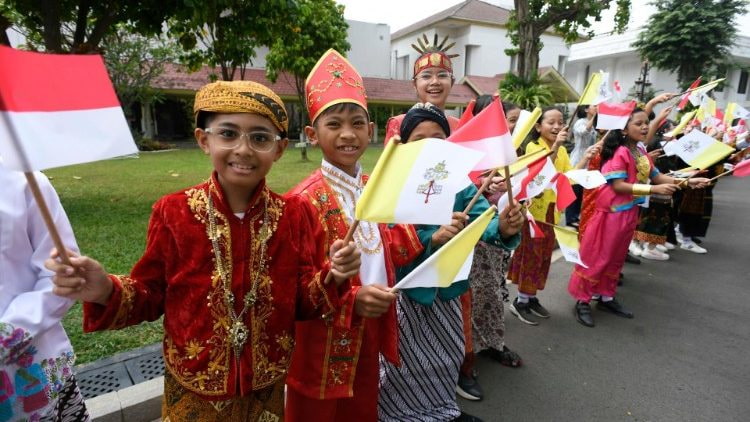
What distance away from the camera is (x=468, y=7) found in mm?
31953

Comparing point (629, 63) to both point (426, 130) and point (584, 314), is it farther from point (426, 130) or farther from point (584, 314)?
point (426, 130)

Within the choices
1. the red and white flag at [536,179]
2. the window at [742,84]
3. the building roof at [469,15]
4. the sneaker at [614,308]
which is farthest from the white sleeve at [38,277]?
the window at [742,84]

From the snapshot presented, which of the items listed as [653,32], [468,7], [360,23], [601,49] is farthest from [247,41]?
[468,7]

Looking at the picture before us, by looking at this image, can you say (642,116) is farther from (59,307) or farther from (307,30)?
(307,30)

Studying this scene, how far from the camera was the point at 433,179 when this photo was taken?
1276 mm

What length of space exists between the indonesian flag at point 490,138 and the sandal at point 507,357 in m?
2.10

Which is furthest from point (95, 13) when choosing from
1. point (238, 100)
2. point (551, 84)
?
point (551, 84)

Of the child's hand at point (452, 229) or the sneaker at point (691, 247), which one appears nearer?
the child's hand at point (452, 229)

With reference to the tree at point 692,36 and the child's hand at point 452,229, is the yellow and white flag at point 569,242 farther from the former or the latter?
the tree at point 692,36

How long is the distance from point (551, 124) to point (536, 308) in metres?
1.68

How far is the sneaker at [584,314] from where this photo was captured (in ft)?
12.4

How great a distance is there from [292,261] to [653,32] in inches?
974

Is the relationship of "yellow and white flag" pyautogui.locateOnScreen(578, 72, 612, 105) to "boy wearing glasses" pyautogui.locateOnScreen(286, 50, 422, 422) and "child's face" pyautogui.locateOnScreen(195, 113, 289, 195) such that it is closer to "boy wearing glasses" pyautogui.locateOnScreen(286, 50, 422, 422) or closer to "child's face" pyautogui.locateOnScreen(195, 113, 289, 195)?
"boy wearing glasses" pyautogui.locateOnScreen(286, 50, 422, 422)

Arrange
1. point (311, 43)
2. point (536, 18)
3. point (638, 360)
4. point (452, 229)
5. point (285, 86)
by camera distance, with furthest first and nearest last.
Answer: point (285, 86) < point (311, 43) < point (536, 18) < point (638, 360) < point (452, 229)
